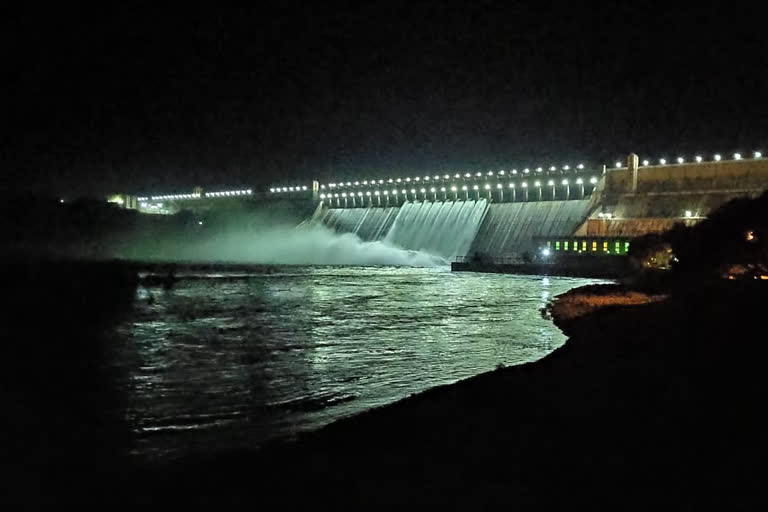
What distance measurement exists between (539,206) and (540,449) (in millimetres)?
59284

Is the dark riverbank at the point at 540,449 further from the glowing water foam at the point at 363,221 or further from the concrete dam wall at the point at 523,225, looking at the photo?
the glowing water foam at the point at 363,221

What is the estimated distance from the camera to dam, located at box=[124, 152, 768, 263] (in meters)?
53.4

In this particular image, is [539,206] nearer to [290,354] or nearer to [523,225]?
[523,225]

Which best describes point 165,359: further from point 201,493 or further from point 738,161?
point 738,161

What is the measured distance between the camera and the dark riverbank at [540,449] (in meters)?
5.12

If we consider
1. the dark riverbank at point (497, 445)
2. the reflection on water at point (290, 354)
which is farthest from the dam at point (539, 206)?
the dark riverbank at point (497, 445)

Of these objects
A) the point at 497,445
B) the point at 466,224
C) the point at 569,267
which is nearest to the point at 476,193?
the point at 466,224

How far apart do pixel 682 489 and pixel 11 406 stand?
8737 mm

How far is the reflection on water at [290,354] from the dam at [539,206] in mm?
24436

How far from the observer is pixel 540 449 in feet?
20.1

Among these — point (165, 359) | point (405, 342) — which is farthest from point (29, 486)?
point (405, 342)

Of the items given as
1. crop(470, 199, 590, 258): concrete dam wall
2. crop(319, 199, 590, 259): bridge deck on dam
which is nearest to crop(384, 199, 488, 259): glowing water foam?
crop(319, 199, 590, 259): bridge deck on dam

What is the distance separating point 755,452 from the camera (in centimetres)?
562

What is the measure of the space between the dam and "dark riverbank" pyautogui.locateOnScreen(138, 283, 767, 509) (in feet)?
131
